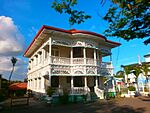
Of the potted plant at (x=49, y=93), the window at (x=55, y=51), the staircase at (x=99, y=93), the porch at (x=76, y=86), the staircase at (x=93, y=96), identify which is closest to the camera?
the potted plant at (x=49, y=93)

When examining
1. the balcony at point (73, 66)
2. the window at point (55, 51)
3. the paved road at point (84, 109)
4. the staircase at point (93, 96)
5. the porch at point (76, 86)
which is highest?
the window at point (55, 51)

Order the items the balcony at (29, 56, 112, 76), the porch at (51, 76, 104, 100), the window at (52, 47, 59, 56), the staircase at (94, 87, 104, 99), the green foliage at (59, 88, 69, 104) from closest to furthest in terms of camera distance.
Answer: the green foliage at (59, 88, 69, 104) < the balcony at (29, 56, 112, 76) < the porch at (51, 76, 104, 100) < the staircase at (94, 87, 104, 99) < the window at (52, 47, 59, 56)

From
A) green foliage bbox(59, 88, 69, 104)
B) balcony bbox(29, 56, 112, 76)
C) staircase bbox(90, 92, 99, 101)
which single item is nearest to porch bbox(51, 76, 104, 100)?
staircase bbox(90, 92, 99, 101)

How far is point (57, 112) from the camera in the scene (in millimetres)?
12609

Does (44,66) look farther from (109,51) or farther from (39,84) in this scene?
(109,51)

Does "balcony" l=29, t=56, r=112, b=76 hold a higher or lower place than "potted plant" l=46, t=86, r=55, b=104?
higher

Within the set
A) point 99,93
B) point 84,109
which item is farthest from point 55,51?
point 84,109

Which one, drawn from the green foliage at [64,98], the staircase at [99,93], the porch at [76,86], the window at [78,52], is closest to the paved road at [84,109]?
the green foliage at [64,98]

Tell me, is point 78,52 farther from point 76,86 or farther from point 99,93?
point 99,93

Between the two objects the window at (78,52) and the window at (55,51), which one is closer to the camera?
the window at (55,51)

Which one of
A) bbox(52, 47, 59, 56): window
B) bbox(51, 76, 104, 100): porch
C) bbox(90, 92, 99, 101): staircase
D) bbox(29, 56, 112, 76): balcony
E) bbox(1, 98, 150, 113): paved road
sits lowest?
bbox(1, 98, 150, 113): paved road

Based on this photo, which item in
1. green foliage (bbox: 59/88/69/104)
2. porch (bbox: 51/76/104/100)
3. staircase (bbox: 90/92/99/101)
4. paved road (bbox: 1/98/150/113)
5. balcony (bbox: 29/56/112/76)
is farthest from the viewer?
staircase (bbox: 90/92/99/101)

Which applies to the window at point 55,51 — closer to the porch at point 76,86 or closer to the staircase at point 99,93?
the porch at point 76,86

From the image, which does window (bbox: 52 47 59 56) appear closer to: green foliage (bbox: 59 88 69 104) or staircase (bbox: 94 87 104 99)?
green foliage (bbox: 59 88 69 104)
